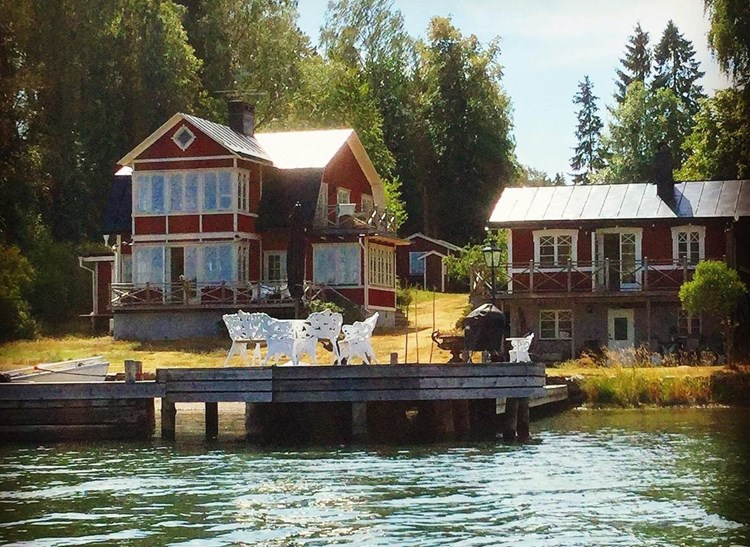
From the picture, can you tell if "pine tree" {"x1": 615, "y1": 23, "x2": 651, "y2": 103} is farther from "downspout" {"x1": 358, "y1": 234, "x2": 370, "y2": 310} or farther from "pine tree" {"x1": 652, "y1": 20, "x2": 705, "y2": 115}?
"downspout" {"x1": 358, "y1": 234, "x2": 370, "y2": 310}

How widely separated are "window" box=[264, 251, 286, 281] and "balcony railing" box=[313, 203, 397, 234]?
64.9 inches

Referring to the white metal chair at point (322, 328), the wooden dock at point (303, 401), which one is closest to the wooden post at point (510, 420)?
the wooden dock at point (303, 401)

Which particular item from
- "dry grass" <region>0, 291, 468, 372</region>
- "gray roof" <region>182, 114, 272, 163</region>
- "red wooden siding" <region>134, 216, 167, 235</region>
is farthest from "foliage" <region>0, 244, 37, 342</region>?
"gray roof" <region>182, 114, 272, 163</region>

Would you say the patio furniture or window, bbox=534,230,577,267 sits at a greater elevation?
window, bbox=534,230,577,267

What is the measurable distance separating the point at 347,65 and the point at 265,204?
25529 mm

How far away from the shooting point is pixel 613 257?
40.6m

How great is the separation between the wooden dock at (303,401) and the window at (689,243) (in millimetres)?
15671

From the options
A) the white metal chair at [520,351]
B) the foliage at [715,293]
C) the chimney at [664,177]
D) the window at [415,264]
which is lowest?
the white metal chair at [520,351]

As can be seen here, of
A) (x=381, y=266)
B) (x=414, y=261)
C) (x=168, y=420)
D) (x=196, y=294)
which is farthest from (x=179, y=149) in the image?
(x=168, y=420)

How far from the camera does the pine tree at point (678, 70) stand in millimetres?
69812

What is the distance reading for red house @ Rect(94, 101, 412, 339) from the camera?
142ft

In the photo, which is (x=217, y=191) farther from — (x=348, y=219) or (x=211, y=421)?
(x=211, y=421)

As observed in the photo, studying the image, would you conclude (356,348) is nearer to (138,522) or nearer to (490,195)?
(138,522)

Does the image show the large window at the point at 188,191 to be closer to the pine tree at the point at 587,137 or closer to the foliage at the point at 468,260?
the foliage at the point at 468,260
